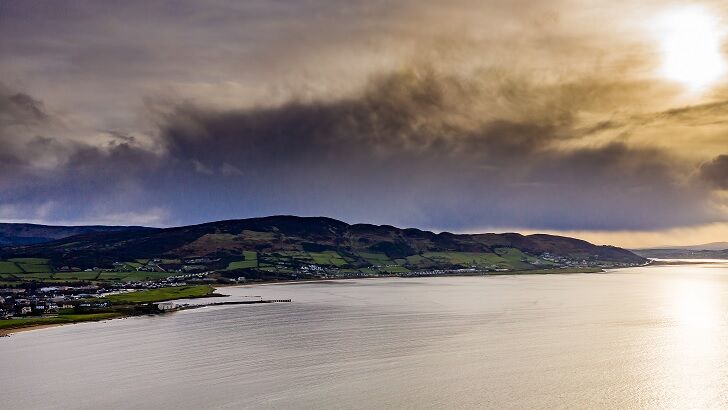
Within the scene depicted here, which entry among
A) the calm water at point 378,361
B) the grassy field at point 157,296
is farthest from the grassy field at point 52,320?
the grassy field at point 157,296

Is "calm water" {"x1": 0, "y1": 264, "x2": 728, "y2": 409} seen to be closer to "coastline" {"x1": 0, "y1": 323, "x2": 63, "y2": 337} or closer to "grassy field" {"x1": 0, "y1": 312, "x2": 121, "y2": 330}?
"coastline" {"x1": 0, "y1": 323, "x2": 63, "y2": 337}

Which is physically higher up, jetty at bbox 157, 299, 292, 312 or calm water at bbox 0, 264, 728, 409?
jetty at bbox 157, 299, 292, 312

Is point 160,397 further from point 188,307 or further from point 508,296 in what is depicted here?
point 508,296

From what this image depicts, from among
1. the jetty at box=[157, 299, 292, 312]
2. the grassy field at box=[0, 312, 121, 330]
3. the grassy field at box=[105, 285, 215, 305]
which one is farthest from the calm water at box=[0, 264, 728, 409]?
the grassy field at box=[105, 285, 215, 305]

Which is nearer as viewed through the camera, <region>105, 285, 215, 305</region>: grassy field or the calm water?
the calm water

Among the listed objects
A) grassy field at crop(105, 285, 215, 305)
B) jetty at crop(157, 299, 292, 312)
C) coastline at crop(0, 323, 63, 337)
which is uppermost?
grassy field at crop(105, 285, 215, 305)

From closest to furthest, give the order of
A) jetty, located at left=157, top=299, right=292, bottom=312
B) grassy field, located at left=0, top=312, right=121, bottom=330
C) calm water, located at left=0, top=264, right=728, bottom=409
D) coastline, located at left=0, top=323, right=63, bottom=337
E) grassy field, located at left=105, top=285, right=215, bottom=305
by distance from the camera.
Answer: calm water, located at left=0, top=264, right=728, bottom=409 → coastline, located at left=0, top=323, right=63, bottom=337 → grassy field, located at left=0, top=312, right=121, bottom=330 → jetty, located at left=157, top=299, right=292, bottom=312 → grassy field, located at left=105, top=285, right=215, bottom=305

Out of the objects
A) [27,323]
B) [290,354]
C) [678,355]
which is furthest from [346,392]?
[27,323]

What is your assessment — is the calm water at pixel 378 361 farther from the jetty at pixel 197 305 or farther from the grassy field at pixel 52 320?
the jetty at pixel 197 305
